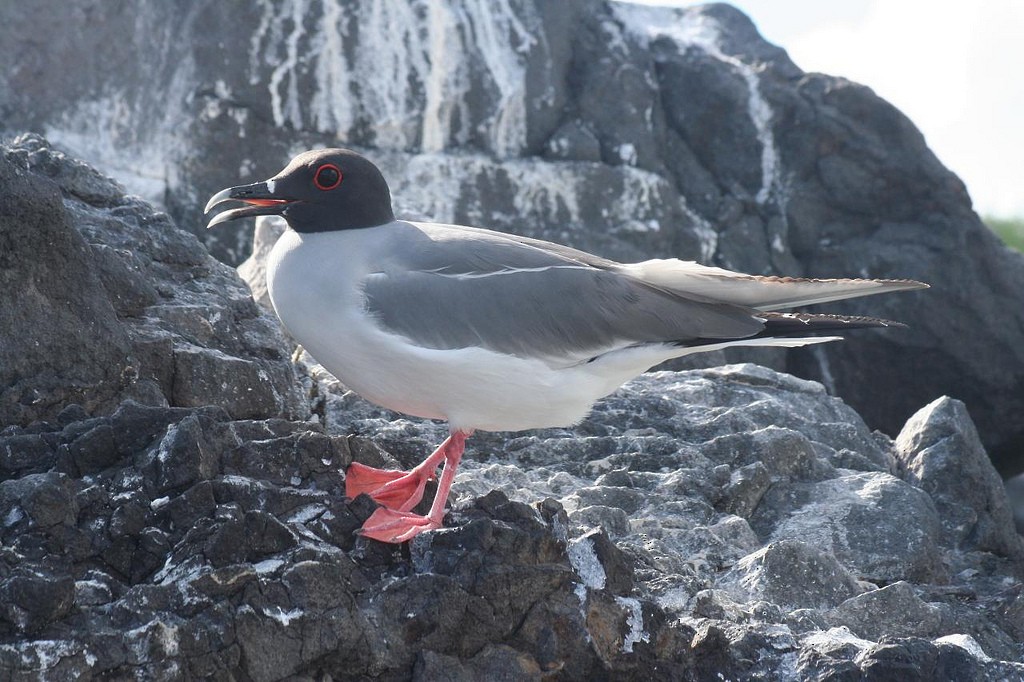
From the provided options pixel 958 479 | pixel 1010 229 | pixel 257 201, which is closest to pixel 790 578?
pixel 958 479

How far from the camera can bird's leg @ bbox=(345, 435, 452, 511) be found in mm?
4695

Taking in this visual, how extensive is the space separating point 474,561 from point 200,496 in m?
0.92

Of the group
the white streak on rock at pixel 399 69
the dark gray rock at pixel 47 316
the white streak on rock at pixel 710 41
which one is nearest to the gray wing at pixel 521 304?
the dark gray rock at pixel 47 316

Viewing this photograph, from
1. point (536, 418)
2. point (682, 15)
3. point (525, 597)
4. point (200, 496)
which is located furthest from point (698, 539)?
point (682, 15)

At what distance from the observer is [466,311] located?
5.06 meters

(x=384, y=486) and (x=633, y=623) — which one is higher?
(x=384, y=486)

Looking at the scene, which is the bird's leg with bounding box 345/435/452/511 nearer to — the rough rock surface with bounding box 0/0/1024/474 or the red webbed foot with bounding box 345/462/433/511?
the red webbed foot with bounding box 345/462/433/511

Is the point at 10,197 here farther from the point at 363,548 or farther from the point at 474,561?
the point at 474,561

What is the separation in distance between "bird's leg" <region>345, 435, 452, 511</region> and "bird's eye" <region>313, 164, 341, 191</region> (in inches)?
46.9

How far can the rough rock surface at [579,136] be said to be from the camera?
34.2ft

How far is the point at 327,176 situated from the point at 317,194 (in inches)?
3.5

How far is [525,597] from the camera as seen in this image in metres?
4.32

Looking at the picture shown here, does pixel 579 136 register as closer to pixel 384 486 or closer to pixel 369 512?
pixel 384 486

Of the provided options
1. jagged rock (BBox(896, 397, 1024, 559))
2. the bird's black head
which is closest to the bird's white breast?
the bird's black head
